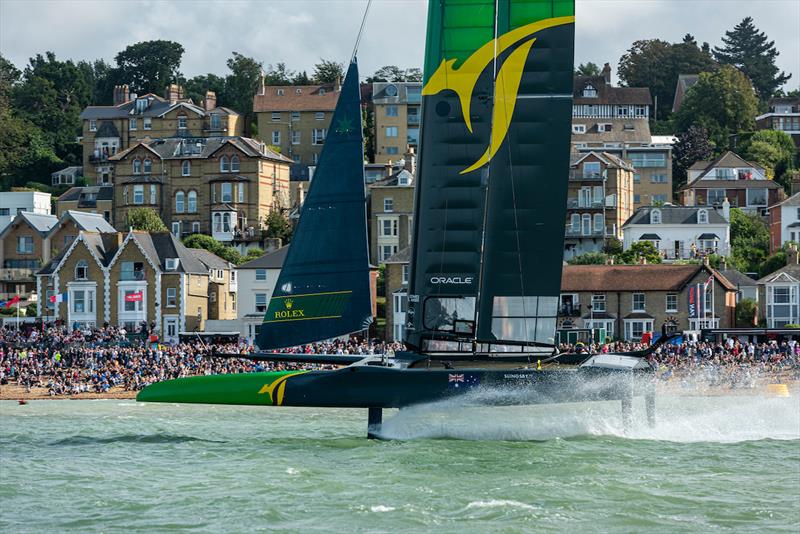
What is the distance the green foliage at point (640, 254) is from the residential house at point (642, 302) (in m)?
12.6

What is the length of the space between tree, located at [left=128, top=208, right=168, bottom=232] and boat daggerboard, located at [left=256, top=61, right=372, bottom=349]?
6263cm

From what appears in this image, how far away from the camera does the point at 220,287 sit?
78.7m

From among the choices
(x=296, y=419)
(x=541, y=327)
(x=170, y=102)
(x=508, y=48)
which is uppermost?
(x=170, y=102)

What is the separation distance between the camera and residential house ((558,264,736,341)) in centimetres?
6856

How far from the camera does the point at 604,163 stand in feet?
313

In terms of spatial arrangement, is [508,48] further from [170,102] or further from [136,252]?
[170,102]

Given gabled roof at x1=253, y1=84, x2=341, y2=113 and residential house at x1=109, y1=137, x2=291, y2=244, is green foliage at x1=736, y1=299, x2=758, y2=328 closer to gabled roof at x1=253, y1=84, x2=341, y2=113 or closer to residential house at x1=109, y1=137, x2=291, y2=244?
residential house at x1=109, y1=137, x2=291, y2=244

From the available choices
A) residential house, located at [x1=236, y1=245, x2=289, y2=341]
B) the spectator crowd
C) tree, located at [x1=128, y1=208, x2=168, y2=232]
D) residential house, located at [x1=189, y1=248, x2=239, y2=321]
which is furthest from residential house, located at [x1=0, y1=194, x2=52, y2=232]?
the spectator crowd

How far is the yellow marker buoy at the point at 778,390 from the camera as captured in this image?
4844 centimetres

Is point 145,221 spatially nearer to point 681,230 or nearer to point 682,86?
point 681,230

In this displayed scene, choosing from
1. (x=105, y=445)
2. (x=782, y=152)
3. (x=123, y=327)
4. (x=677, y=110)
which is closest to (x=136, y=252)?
(x=123, y=327)

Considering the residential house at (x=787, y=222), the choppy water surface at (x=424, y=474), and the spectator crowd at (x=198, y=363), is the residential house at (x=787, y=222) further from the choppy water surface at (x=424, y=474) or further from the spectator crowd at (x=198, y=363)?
the choppy water surface at (x=424, y=474)

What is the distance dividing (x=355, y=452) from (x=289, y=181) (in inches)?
3090

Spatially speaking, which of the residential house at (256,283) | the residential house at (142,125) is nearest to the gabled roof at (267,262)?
the residential house at (256,283)
